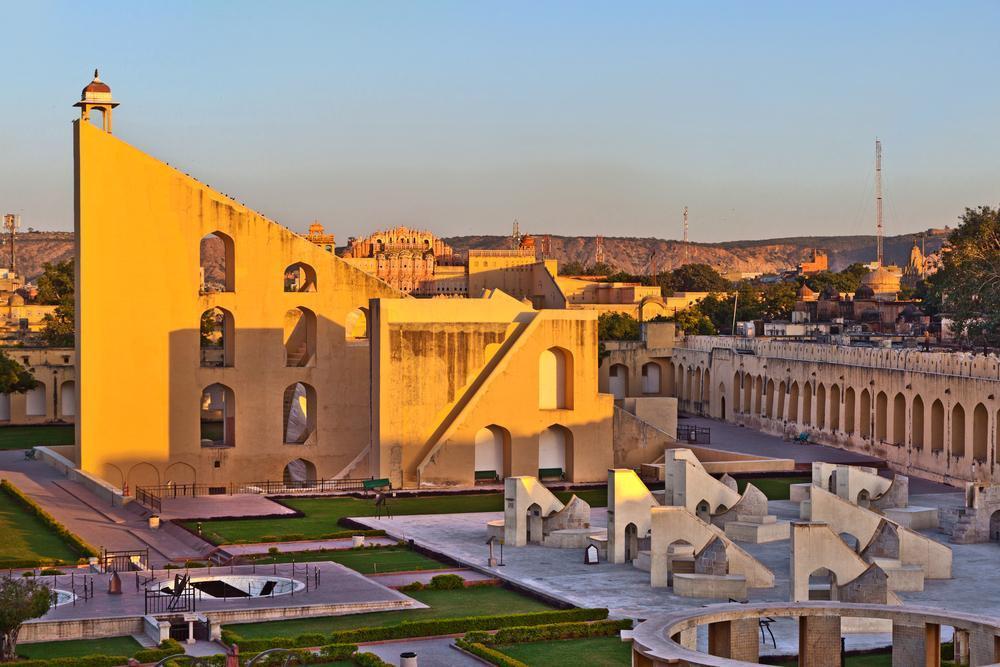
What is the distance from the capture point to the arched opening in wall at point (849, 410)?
52.8 meters

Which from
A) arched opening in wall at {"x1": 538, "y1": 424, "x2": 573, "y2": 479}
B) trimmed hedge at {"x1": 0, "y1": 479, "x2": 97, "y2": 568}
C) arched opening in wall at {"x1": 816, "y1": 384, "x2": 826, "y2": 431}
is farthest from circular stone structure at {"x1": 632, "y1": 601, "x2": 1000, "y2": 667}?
arched opening in wall at {"x1": 816, "y1": 384, "x2": 826, "y2": 431}

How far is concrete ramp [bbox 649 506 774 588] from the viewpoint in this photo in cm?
2958

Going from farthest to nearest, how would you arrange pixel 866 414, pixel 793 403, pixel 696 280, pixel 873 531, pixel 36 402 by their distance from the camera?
pixel 696 280 → pixel 36 402 → pixel 793 403 → pixel 866 414 → pixel 873 531

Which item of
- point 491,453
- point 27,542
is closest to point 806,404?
point 491,453

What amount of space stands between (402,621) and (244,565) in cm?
607

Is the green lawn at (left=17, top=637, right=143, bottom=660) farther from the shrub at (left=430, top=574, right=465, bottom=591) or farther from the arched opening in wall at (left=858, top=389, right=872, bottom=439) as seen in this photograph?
the arched opening in wall at (left=858, top=389, right=872, bottom=439)

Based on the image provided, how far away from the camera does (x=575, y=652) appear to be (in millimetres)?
24547

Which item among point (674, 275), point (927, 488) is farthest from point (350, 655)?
point (674, 275)

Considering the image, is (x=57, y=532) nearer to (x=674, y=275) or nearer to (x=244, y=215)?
(x=244, y=215)

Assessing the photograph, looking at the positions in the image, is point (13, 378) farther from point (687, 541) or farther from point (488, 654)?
point (488, 654)

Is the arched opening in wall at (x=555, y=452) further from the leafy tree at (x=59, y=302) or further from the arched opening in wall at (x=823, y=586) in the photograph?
the leafy tree at (x=59, y=302)

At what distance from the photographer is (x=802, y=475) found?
46531 mm

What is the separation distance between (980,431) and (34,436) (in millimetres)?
37738

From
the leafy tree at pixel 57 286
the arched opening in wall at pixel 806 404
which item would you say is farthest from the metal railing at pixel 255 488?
the leafy tree at pixel 57 286
